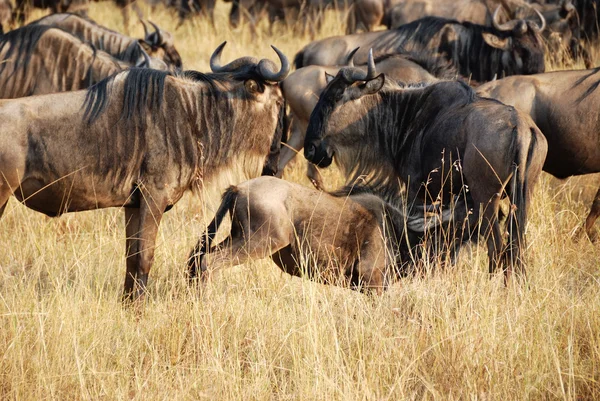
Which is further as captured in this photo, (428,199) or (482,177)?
(428,199)

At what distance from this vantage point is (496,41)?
9312 millimetres

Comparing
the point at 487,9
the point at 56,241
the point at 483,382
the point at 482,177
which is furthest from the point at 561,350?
the point at 487,9

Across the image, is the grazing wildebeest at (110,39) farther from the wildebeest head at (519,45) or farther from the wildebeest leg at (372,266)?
the wildebeest leg at (372,266)

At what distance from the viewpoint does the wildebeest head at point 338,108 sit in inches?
245

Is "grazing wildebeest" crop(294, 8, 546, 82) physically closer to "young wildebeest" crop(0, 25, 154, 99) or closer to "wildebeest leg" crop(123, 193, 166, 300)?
"young wildebeest" crop(0, 25, 154, 99)

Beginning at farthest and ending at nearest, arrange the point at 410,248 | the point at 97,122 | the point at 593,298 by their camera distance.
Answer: the point at 410,248
the point at 97,122
the point at 593,298

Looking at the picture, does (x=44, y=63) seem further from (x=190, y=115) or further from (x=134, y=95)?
(x=190, y=115)

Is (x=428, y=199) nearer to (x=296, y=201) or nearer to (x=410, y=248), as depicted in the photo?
(x=410, y=248)

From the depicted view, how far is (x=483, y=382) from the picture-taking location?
4.00 meters

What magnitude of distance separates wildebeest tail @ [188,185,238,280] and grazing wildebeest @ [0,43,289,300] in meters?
0.22

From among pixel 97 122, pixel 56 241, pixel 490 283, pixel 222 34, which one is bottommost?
pixel 222 34

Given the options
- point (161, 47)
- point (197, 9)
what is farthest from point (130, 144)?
point (197, 9)

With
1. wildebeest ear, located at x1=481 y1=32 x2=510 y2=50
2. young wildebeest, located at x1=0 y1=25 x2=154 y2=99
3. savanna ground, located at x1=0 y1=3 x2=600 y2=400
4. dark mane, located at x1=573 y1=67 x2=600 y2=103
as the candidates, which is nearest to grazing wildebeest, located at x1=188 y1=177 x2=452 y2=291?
savanna ground, located at x1=0 y1=3 x2=600 y2=400

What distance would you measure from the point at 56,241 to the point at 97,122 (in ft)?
4.52
